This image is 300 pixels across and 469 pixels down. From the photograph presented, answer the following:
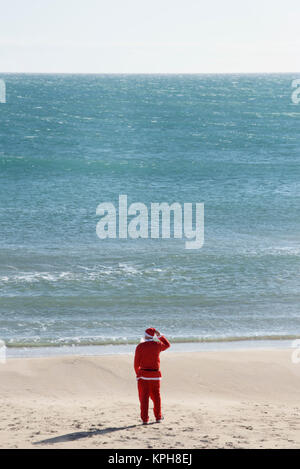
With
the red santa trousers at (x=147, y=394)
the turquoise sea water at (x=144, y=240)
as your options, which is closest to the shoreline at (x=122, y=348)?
the turquoise sea water at (x=144, y=240)

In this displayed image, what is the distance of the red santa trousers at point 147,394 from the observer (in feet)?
30.1

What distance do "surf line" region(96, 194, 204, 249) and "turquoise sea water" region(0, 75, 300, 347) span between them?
1.53ft

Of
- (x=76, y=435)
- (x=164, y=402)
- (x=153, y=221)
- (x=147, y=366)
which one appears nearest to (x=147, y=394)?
(x=147, y=366)

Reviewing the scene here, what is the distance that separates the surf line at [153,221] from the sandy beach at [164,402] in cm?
977

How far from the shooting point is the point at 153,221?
26359mm

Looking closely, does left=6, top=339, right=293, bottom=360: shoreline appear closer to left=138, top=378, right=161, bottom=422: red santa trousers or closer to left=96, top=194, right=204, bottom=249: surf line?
left=138, top=378, right=161, bottom=422: red santa trousers

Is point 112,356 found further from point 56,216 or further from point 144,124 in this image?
point 144,124

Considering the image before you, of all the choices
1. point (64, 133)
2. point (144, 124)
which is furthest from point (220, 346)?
point (144, 124)

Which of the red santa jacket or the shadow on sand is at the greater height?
the red santa jacket

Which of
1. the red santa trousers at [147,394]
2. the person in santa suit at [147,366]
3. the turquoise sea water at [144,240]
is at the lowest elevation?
the red santa trousers at [147,394]

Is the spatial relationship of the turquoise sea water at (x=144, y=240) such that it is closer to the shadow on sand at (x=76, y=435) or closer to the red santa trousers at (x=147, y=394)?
the red santa trousers at (x=147, y=394)

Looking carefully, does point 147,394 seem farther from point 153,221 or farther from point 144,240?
point 153,221

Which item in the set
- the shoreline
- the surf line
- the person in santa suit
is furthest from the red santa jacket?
the surf line

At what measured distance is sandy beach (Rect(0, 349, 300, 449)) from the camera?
837 centimetres
